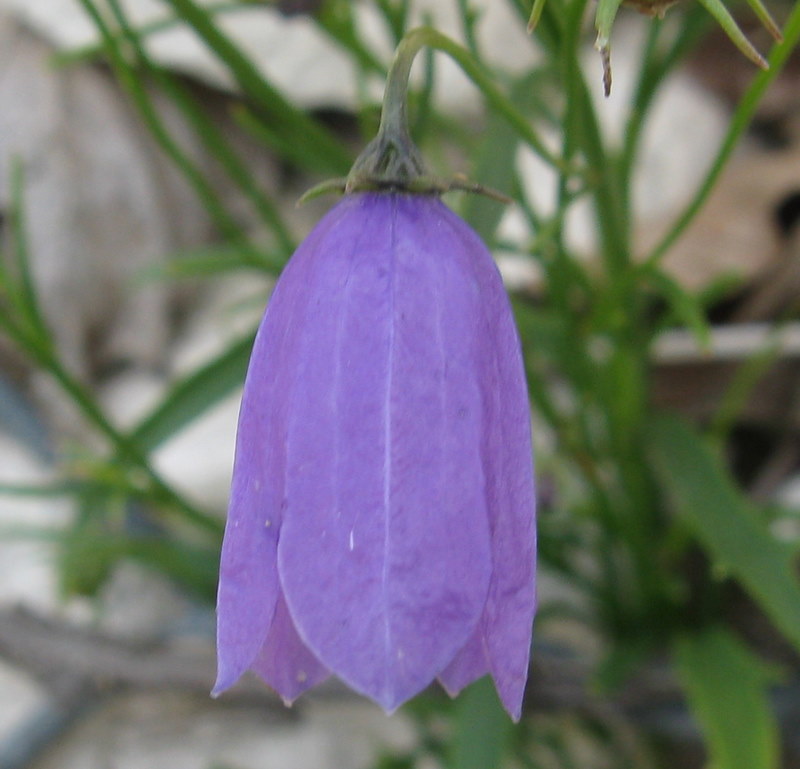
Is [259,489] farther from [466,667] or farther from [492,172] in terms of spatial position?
[492,172]

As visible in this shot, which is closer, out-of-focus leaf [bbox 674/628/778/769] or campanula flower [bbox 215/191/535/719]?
campanula flower [bbox 215/191/535/719]

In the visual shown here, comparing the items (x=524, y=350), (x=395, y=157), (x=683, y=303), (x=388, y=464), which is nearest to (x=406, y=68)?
(x=395, y=157)

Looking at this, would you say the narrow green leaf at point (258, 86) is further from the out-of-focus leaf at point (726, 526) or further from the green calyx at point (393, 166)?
the out-of-focus leaf at point (726, 526)

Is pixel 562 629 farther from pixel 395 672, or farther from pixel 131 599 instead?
pixel 395 672

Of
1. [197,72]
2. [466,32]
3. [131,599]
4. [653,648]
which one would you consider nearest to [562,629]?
[653,648]

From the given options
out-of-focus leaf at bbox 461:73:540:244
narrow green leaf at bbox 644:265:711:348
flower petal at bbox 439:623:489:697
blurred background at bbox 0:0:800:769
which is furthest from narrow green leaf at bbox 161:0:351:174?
flower petal at bbox 439:623:489:697

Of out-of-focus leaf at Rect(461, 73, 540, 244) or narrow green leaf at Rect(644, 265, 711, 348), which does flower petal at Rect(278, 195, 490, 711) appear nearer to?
out-of-focus leaf at Rect(461, 73, 540, 244)
